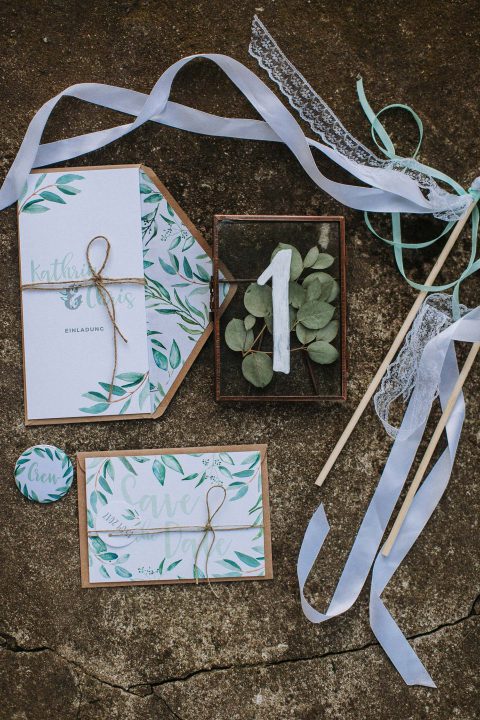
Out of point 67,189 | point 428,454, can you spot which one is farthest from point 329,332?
point 67,189

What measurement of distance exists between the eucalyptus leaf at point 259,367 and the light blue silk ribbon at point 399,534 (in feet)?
0.83

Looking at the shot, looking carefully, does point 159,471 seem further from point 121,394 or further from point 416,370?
point 416,370

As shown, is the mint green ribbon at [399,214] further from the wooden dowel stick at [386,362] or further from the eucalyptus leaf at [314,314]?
the eucalyptus leaf at [314,314]

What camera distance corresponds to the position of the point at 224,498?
1.08 meters

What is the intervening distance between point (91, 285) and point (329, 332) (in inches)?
16.0

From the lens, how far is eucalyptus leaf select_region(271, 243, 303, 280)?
102cm

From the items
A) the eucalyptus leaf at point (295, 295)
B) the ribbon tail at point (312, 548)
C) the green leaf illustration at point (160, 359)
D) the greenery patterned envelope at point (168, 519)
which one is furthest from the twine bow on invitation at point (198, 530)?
the eucalyptus leaf at point (295, 295)

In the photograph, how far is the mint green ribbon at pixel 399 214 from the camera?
107 cm

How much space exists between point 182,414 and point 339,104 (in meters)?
0.61

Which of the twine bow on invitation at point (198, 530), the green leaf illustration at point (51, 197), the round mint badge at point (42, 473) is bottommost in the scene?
the twine bow on invitation at point (198, 530)

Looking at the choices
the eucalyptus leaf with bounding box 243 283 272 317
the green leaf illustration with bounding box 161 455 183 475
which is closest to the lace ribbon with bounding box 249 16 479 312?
the eucalyptus leaf with bounding box 243 283 272 317

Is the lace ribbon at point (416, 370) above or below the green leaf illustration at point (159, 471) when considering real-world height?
above

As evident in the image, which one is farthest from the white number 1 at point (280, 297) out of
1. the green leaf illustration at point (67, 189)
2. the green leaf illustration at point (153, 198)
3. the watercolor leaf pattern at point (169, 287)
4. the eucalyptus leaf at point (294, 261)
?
the green leaf illustration at point (67, 189)

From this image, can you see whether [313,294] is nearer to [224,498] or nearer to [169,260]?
[169,260]
